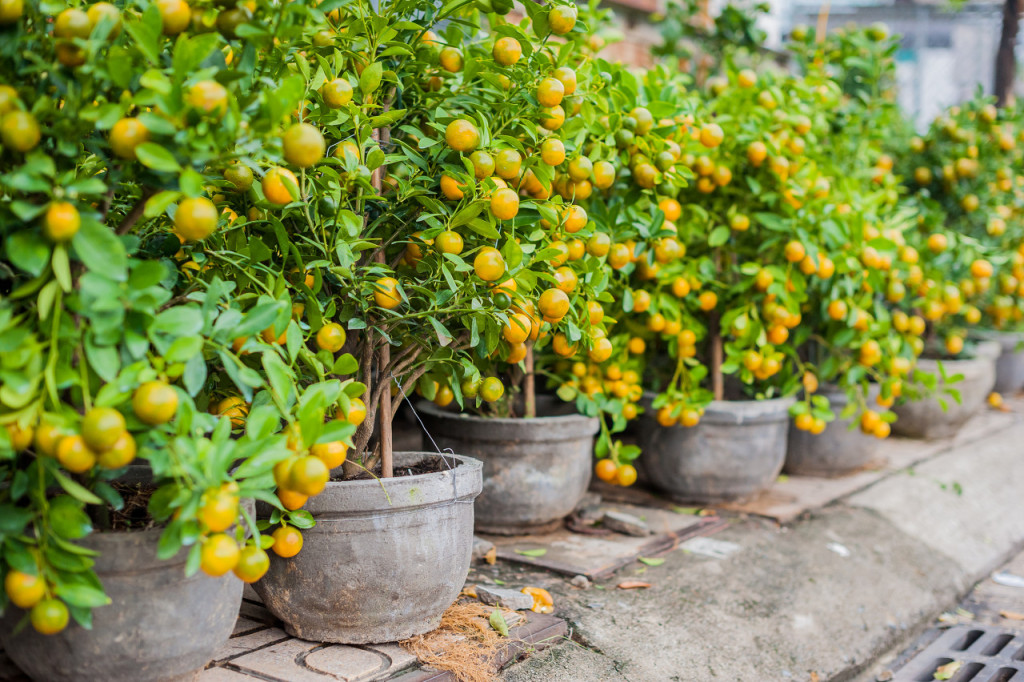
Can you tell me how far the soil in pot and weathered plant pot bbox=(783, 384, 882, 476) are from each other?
275 cm

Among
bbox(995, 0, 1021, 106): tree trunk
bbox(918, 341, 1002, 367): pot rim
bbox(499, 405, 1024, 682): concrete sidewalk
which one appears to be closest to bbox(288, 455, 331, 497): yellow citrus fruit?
bbox(499, 405, 1024, 682): concrete sidewalk

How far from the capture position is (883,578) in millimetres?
2740

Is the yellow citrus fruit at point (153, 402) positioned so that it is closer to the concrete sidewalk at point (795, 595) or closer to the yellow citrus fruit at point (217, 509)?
the yellow citrus fruit at point (217, 509)

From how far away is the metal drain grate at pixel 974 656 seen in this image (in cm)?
225

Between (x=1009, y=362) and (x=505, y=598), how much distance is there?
15.9ft

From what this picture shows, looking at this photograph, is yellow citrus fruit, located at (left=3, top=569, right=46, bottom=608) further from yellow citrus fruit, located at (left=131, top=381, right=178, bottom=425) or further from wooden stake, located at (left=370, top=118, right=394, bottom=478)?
wooden stake, located at (left=370, top=118, right=394, bottom=478)

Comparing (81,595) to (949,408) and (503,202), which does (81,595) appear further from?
(949,408)

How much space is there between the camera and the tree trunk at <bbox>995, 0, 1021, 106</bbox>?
218 inches

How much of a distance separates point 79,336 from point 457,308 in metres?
0.69

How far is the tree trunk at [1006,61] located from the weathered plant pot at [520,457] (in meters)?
4.39

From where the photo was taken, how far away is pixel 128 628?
1397 millimetres

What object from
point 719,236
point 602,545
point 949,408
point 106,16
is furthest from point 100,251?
point 949,408

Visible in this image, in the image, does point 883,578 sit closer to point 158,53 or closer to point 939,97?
point 158,53

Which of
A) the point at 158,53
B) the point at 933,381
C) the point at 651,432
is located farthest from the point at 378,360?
the point at 933,381
